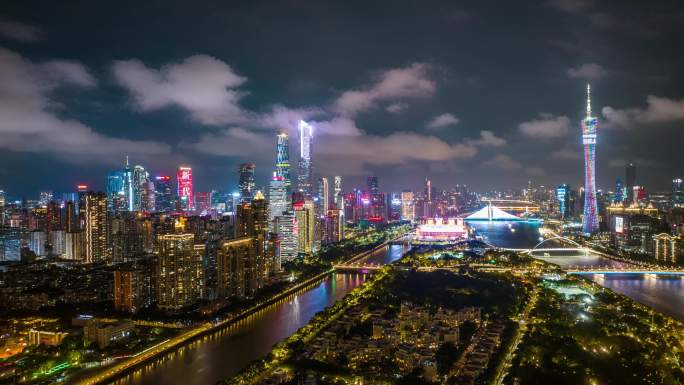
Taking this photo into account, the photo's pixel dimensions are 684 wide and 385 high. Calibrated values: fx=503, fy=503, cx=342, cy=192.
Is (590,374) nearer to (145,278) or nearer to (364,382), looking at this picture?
(364,382)

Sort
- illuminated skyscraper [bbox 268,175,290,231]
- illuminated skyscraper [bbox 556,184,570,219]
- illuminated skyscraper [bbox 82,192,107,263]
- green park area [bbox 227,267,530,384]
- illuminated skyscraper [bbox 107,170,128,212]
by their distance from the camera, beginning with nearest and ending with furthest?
green park area [bbox 227,267,530,384] < illuminated skyscraper [bbox 82,192,107,263] < illuminated skyscraper [bbox 268,175,290,231] < illuminated skyscraper [bbox 107,170,128,212] < illuminated skyscraper [bbox 556,184,570,219]

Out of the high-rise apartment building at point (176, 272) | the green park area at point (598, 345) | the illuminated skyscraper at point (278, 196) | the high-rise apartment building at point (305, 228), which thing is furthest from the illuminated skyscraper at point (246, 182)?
the green park area at point (598, 345)

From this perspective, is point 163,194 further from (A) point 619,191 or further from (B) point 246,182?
(A) point 619,191

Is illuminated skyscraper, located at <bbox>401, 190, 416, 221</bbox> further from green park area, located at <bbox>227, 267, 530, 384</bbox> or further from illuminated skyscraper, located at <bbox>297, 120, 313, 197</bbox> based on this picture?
green park area, located at <bbox>227, 267, 530, 384</bbox>

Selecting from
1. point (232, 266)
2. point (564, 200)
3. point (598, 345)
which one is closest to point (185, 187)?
point (232, 266)

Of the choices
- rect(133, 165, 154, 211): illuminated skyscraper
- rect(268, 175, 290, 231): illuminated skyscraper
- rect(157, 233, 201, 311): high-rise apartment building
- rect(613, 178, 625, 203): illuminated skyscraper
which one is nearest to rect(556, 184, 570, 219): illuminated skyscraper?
rect(613, 178, 625, 203): illuminated skyscraper
